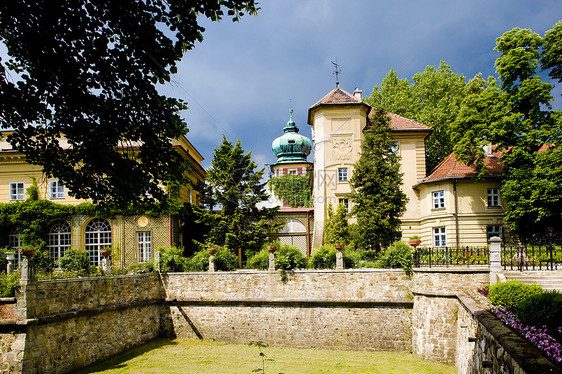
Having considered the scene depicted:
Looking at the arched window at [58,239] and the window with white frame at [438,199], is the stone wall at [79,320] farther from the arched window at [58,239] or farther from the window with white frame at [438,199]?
the window with white frame at [438,199]

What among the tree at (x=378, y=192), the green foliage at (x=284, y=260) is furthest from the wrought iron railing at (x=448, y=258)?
the green foliage at (x=284, y=260)

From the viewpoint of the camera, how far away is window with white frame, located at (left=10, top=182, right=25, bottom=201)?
84.3 ft

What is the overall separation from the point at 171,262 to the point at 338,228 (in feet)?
35.0

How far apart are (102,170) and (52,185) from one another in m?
Result: 21.8

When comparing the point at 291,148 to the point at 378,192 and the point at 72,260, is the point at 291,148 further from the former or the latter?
the point at 72,260

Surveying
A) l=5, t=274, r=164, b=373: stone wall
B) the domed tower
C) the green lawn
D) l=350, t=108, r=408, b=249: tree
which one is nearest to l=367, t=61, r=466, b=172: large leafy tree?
l=350, t=108, r=408, b=249: tree

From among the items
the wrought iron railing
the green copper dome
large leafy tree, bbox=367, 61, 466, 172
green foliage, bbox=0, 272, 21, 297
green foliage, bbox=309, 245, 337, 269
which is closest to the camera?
green foliage, bbox=0, 272, 21, 297

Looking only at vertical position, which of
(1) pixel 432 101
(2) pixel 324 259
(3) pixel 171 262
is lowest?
(3) pixel 171 262

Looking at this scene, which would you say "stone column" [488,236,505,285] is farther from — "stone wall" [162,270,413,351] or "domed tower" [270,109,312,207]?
"domed tower" [270,109,312,207]

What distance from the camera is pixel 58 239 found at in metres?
25.2

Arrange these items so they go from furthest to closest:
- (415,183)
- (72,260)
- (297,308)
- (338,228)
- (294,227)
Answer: (294,227)
(415,183)
(338,228)
(72,260)
(297,308)

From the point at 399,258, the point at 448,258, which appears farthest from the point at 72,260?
the point at 448,258

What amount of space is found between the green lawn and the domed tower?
110ft

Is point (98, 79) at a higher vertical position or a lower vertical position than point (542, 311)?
higher
